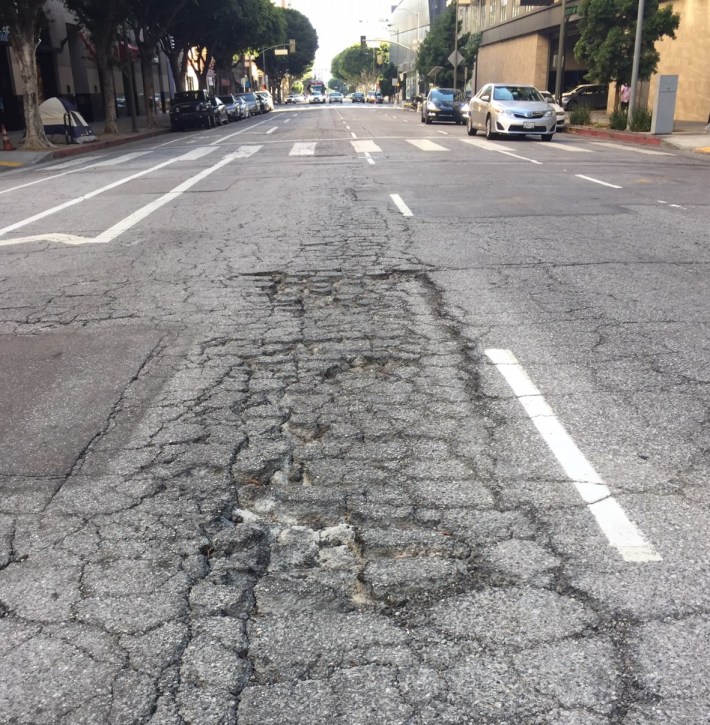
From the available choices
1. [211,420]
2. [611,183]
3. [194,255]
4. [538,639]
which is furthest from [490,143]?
[538,639]

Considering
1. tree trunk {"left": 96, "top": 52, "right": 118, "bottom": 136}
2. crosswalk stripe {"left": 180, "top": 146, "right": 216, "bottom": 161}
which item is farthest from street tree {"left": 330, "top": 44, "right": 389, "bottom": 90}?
crosswalk stripe {"left": 180, "top": 146, "right": 216, "bottom": 161}

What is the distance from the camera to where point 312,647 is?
2494 millimetres

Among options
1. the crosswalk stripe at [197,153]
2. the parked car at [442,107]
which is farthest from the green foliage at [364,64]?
the crosswalk stripe at [197,153]

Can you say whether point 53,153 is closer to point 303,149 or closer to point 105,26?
point 303,149

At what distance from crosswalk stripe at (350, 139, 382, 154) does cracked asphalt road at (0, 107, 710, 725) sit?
13.7 metres

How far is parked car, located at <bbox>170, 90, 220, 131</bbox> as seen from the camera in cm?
3678

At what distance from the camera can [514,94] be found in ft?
80.6

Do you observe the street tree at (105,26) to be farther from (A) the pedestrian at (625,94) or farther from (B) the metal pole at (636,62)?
(A) the pedestrian at (625,94)

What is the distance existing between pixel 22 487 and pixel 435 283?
4228mm

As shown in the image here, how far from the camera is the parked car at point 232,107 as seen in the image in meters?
46.0

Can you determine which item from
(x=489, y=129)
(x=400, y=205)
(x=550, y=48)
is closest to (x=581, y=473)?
(x=400, y=205)

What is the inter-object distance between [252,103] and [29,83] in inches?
1371

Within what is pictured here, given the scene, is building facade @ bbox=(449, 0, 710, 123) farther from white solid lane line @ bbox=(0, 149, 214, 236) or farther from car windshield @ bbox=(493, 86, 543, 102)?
white solid lane line @ bbox=(0, 149, 214, 236)

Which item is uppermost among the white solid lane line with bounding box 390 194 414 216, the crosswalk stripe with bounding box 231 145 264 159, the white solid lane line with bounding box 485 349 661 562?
the white solid lane line with bounding box 390 194 414 216
